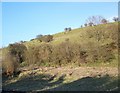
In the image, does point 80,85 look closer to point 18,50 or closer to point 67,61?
point 67,61

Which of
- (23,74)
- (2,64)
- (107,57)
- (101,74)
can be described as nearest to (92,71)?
(101,74)

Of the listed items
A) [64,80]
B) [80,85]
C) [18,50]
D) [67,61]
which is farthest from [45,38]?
[80,85]

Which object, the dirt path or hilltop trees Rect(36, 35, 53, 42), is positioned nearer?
the dirt path

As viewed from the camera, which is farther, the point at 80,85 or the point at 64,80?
the point at 64,80

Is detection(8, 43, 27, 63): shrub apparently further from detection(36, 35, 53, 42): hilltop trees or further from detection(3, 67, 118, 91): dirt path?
detection(36, 35, 53, 42): hilltop trees

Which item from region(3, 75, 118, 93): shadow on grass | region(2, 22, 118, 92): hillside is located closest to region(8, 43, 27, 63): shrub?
region(2, 22, 118, 92): hillside

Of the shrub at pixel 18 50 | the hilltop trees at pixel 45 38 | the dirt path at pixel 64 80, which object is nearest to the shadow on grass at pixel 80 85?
the dirt path at pixel 64 80

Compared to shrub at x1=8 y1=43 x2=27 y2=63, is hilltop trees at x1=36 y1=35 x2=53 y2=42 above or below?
above

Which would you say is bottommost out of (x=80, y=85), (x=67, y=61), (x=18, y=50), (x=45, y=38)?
(x=80, y=85)

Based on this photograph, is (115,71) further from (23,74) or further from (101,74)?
(23,74)

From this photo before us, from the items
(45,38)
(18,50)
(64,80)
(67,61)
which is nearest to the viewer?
(64,80)

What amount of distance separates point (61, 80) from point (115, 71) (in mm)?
4106

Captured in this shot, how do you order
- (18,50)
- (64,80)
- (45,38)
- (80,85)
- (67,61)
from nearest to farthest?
(80,85), (64,80), (67,61), (18,50), (45,38)

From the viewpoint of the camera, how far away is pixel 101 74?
19922 mm
